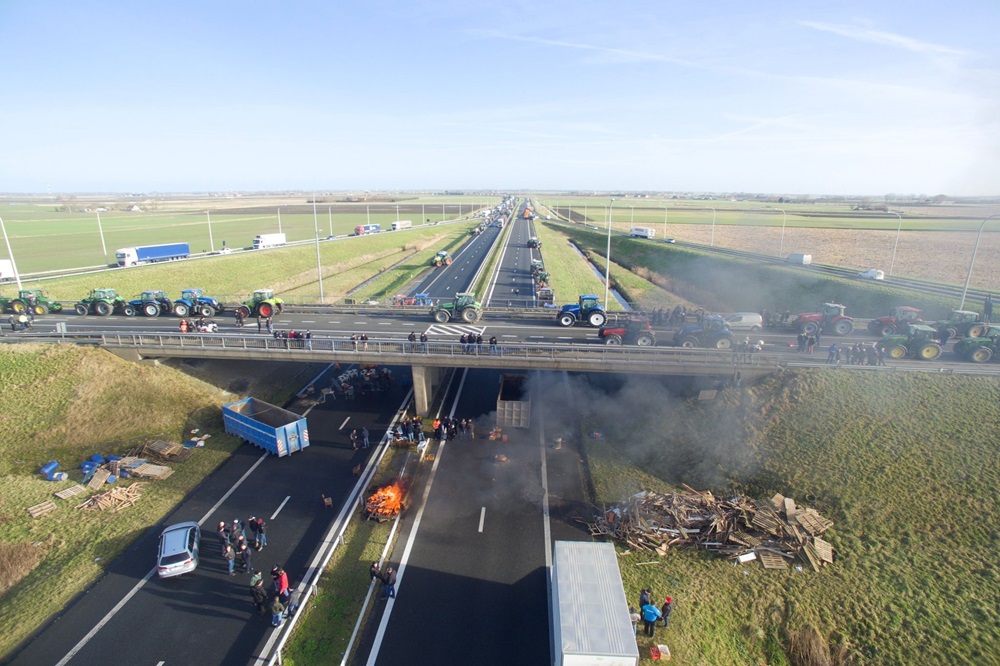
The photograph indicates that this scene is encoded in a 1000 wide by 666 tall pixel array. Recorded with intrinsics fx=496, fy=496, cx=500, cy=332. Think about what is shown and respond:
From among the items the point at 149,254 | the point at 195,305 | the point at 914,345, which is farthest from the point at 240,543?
the point at 149,254

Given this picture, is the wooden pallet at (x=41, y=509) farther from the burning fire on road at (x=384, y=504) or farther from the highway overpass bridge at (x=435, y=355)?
the burning fire on road at (x=384, y=504)

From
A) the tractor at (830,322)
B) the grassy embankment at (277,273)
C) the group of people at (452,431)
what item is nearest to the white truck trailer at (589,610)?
the group of people at (452,431)

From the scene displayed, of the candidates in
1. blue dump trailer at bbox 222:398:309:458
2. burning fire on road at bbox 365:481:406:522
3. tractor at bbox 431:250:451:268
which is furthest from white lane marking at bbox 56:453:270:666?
tractor at bbox 431:250:451:268

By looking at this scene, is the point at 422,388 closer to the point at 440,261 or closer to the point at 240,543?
the point at 240,543

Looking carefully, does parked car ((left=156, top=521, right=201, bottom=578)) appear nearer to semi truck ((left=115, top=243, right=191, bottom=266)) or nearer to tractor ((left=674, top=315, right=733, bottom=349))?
tractor ((left=674, top=315, right=733, bottom=349))

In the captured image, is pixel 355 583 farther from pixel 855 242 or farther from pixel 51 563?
pixel 855 242

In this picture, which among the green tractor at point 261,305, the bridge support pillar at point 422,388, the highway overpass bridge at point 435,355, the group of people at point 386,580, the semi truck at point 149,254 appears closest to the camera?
the group of people at point 386,580

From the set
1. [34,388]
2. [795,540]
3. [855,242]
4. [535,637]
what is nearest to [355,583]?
[535,637]
